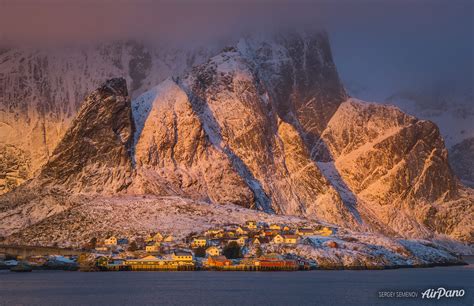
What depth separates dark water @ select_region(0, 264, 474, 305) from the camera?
139 metres

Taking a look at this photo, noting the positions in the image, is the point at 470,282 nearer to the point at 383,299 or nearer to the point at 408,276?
the point at 408,276

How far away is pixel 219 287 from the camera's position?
160m

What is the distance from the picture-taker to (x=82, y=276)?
18762cm

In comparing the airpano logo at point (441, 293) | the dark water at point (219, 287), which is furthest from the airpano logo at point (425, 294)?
the dark water at point (219, 287)

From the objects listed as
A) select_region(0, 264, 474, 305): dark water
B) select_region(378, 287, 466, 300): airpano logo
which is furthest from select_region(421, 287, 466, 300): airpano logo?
select_region(0, 264, 474, 305): dark water

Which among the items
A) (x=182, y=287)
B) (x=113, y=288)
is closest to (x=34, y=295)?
(x=113, y=288)

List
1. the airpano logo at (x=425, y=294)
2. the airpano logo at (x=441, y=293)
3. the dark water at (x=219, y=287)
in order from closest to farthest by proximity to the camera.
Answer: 1. the dark water at (x=219, y=287)
2. the airpano logo at (x=425, y=294)
3. the airpano logo at (x=441, y=293)

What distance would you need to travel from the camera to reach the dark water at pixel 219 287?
5487 inches

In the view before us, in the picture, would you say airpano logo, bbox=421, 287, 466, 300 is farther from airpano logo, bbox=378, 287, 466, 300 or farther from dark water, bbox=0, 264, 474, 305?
dark water, bbox=0, 264, 474, 305

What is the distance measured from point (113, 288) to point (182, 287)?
10716 millimetres

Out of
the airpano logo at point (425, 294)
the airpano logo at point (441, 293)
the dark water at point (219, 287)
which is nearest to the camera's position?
the dark water at point (219, 287)

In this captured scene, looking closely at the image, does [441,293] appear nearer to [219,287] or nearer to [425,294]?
[425,294]

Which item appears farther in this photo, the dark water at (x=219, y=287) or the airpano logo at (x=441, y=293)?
the airpano logo at (x=441, y=293)

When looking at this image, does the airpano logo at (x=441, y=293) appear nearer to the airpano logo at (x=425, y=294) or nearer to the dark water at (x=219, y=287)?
the airpano logo at (x=425, y=294)
